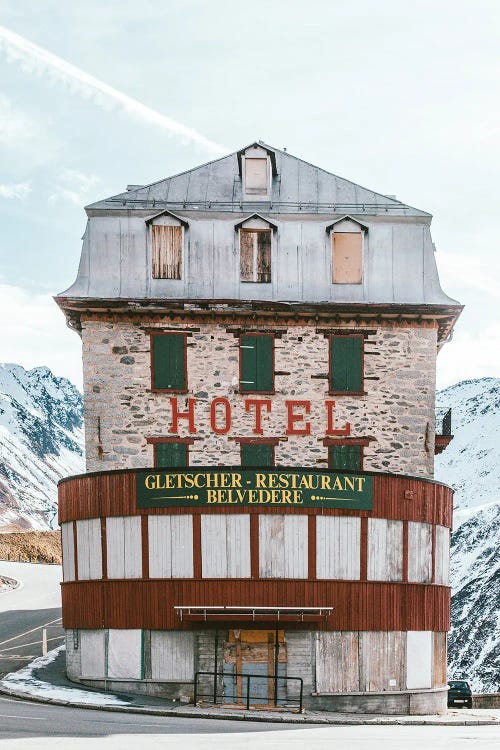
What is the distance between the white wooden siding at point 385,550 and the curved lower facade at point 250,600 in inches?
1.3

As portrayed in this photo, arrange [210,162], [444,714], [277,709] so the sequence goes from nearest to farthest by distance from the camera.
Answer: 1. [277,709]
2. [444,714]
3. [210,162]

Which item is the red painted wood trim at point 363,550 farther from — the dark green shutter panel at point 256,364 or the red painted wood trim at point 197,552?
the dark green shutter panel at point 256,364

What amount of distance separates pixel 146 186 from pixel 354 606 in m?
14.1

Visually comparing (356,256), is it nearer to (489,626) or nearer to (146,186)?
(146,186)

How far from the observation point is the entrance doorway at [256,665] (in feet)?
89.9

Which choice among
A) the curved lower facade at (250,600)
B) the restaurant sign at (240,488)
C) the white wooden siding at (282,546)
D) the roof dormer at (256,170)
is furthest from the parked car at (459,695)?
the roof dormer at (256,170)

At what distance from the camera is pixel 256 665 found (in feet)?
90.9

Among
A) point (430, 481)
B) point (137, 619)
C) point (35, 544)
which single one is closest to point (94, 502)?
point (137, 619)

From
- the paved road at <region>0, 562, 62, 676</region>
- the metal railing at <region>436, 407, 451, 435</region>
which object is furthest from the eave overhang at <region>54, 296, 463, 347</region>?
the paved road at <region>0, 562, 62, 676</region>

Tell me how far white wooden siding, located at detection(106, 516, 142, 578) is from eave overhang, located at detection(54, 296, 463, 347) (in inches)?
270

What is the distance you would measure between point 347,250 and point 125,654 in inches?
521

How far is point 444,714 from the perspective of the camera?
1198 inches

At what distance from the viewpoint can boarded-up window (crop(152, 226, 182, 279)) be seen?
110ft

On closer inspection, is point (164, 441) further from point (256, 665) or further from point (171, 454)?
point (256, 665)
